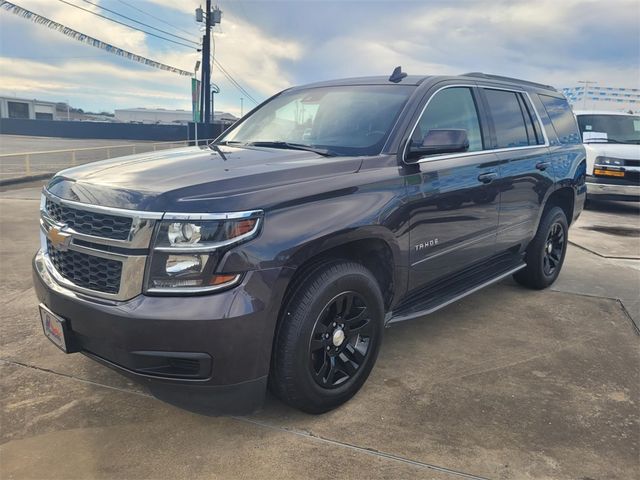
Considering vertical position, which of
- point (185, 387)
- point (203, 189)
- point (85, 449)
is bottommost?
point (85, 449)

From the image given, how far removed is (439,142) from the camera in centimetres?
310

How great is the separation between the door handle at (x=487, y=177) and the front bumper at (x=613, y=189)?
7444 millimetres

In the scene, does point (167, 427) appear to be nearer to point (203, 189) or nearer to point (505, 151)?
point (203, 189)

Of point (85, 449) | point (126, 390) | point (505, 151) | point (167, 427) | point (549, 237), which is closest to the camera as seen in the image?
point (85, 449)

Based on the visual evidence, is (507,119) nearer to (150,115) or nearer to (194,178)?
(194,178)

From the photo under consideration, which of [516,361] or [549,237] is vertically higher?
[549,237]

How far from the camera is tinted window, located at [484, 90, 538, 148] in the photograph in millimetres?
4160

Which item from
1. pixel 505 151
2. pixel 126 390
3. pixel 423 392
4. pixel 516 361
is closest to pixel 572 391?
pixel 516 361

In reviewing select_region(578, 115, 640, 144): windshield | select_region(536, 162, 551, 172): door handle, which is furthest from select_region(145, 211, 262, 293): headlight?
select_region(578, 115, 640, 144): windshield

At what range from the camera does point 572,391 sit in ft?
10.5

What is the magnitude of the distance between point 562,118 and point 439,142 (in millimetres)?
2823

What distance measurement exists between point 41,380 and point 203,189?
180 cm

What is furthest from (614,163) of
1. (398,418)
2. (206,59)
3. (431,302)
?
(206,59)

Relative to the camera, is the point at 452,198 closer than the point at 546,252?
Yes
